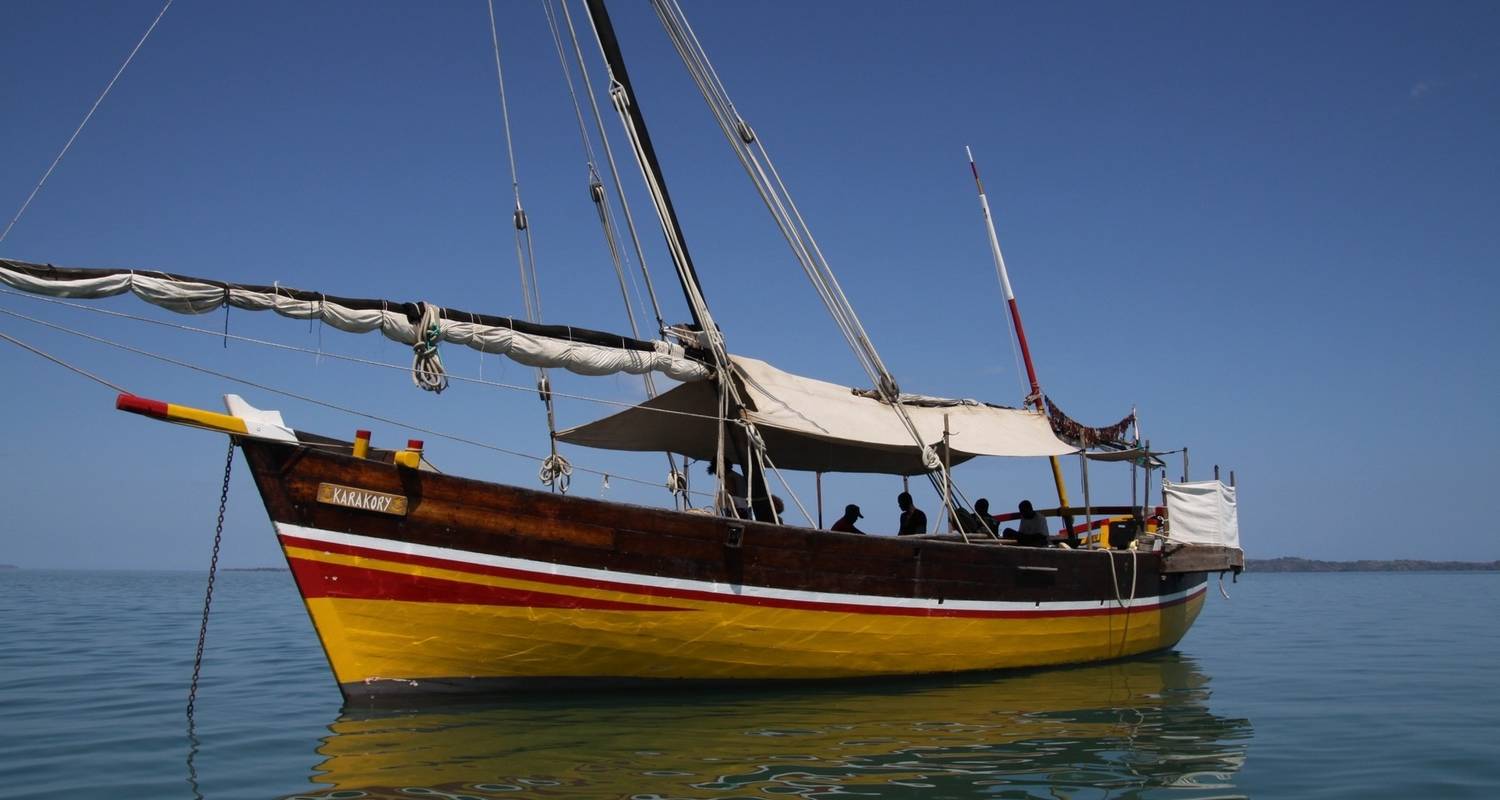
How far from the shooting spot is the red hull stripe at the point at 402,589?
900 centimetres

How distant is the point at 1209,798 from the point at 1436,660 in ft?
38.8

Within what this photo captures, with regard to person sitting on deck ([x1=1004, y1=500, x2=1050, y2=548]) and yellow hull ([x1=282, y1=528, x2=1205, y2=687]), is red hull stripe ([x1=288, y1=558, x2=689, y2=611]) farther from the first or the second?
person sitting on deck ([x1=1004, y1=500, x2=1050, y2=548])

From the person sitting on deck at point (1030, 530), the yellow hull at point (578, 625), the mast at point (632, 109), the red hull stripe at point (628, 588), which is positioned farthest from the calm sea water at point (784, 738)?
the mast at point (632, 109)

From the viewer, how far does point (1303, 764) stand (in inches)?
313

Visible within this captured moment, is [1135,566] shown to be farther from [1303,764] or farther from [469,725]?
[469,725]

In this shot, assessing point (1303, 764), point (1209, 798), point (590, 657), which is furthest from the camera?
point (590, 657)

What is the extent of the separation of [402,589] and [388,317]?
2714 mm

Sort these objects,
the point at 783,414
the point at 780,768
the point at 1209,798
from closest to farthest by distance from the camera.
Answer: the point at 1209,798 < the point at 780,768 < the point at 783,414

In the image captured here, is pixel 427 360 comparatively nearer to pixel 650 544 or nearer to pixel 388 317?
pixel 388 317

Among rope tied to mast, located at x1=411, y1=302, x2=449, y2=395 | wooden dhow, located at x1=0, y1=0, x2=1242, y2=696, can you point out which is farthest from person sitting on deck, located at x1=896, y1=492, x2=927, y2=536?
rope tied to mast, located at x1=411, y1=302, x2=449, y2=395

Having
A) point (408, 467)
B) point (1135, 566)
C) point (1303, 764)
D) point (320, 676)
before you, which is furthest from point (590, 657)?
point (1135, 566)

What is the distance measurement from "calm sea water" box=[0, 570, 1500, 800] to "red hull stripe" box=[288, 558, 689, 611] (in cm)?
101

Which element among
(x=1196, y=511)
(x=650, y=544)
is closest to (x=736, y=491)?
(x=650, y=544)

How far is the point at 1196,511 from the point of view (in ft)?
58.2
